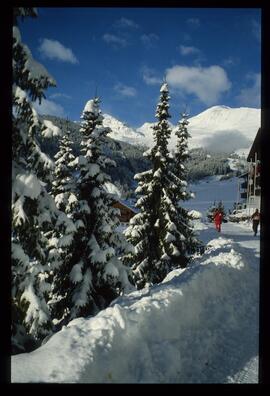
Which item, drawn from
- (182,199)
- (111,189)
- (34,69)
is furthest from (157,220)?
(34,69)

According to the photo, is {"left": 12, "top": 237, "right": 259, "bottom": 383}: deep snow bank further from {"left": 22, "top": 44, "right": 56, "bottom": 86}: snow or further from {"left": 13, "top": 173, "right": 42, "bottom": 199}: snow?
{"left": 22, "top": 44, "right": 56, "bottom": 86}: snow

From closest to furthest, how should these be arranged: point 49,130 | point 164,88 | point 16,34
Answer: point 16,34
point 49,130
point 164,88

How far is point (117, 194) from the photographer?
1609 centimetres

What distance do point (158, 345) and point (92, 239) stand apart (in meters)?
8.32

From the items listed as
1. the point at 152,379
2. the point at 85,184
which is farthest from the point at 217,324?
the point at 85,184

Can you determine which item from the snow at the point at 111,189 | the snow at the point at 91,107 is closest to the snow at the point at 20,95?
the snow at the point at 111,189

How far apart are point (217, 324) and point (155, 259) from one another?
13296mm

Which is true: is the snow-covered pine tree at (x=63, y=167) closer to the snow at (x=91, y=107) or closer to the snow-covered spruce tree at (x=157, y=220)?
the snow at (x=91, y=107)

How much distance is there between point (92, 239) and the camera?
1528 cm

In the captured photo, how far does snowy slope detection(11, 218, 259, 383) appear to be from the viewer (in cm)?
614

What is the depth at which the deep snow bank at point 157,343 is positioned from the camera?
6137 millimetres

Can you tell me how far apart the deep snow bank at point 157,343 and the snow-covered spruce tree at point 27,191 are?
105cm

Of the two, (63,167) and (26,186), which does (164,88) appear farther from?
(26,186)
